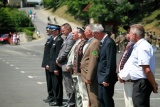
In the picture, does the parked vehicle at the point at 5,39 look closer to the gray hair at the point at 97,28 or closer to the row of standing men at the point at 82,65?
the row of standing men at the point at 82,65

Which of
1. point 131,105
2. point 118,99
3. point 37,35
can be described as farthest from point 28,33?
point 131,105

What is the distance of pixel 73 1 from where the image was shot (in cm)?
7125

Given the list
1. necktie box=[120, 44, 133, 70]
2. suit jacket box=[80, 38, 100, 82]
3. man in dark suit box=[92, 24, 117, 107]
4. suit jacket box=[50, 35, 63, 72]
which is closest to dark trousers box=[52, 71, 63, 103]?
suit jacket box=[50, 35, 63, 72]

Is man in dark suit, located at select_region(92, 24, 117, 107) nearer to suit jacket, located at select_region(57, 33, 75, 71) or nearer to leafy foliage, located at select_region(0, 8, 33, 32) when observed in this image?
suit jacket, located at select_region(57, 33, 75, 71)

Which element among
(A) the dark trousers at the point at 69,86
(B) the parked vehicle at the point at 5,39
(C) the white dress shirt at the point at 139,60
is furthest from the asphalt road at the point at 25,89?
(B) the parked vehicle at the point at 5,39

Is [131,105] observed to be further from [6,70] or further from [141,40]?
[6,70]

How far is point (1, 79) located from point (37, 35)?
163 ft

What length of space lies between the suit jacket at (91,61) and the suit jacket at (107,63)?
20cm

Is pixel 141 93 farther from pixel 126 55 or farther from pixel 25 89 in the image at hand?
pixel 25 89

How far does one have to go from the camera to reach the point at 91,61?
29.3 feet

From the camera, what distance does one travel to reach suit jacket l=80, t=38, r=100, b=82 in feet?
29.2

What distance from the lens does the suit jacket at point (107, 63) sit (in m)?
8.54

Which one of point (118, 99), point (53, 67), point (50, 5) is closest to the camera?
point (53, 67)

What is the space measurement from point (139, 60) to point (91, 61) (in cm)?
172
